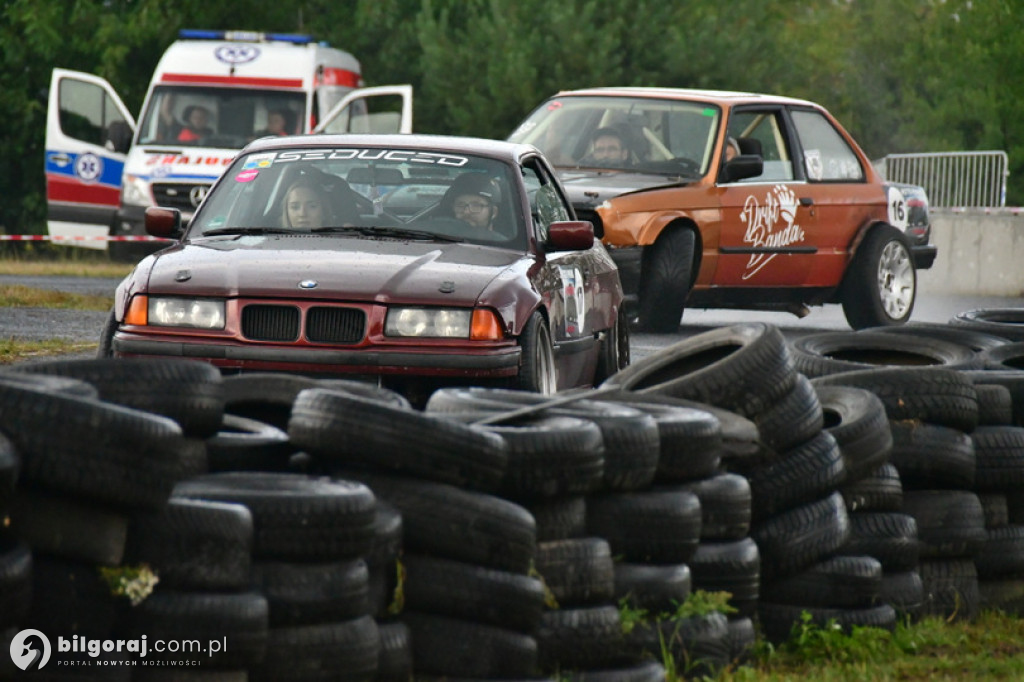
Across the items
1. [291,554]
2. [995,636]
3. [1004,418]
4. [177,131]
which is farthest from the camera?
[177,131]

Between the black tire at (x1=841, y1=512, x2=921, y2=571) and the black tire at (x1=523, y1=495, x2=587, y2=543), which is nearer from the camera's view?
the black tire at (x1=523, y1=495, x2=587, y2=543)

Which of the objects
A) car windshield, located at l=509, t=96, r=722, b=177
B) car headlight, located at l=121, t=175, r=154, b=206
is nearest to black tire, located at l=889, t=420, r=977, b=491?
car windshield, located at l=509, t=96, r=722, b=177

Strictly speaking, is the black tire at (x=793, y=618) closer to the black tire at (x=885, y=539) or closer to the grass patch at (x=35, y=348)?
the black tire at (x=885, y=539)

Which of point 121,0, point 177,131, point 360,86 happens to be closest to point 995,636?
point 177,131

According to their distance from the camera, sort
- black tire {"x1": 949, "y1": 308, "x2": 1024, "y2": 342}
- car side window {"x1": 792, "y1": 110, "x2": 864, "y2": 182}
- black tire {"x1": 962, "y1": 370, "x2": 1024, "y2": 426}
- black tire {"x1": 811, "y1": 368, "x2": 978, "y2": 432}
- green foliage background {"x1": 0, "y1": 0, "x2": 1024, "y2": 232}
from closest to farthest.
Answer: black tire {"x1": 811, "y1": 368, "x2": 978, "y2": 432}, black tire {"x1": 962, "y1": 370, "x2": 1024, "y2": 426}, black tire {"x1": 949, "y1": 308, "x2": 1024, "y2": 342}, car side window {"x1": 792, "y1": 110, "x2": 864, "y2": 182}, green foliage background {"x1": 0, "y1": 0, "x2": 1024, "y2": 232}

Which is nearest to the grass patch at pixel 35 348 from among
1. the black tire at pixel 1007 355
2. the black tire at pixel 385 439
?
the black tire at pixel 1007 355

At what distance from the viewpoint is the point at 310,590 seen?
4449 mm

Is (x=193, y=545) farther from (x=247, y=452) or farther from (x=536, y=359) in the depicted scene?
(x=536, y=359)

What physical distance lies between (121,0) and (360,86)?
789 cm

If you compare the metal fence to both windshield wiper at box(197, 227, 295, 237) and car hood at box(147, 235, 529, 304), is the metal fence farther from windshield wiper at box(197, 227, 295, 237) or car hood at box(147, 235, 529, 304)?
car hood at box(147, 235, 529, 304)

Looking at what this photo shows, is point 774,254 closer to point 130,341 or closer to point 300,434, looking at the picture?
point 130,341

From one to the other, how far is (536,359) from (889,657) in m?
2.74

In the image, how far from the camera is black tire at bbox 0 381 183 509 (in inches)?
162

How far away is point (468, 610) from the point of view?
476 cm
